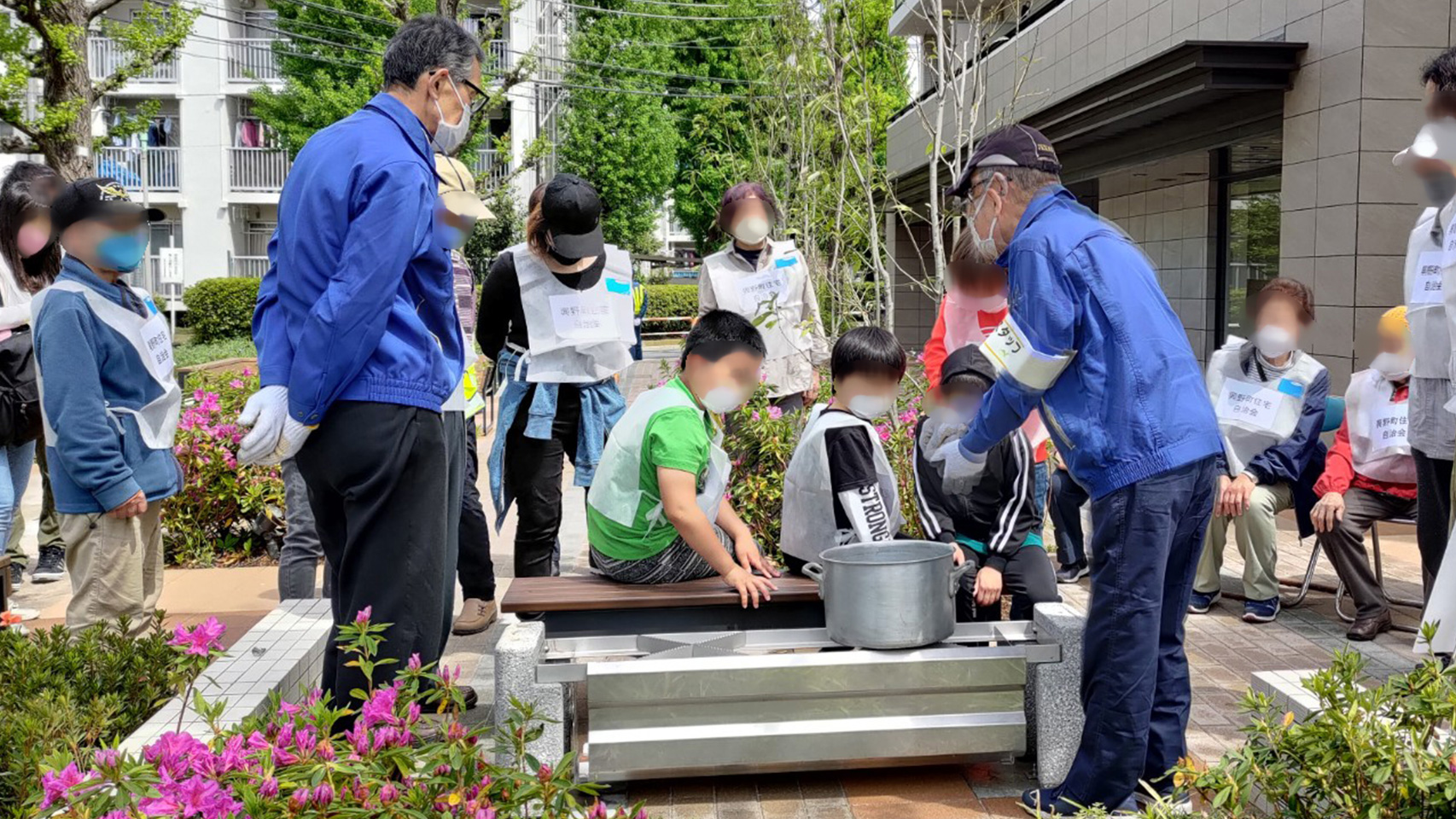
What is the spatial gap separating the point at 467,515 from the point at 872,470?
1978 millimetres

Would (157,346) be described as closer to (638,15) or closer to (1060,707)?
(1060,707)

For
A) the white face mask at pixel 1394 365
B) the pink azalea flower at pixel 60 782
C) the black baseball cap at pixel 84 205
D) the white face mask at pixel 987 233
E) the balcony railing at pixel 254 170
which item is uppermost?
the balcony railing at pixel 254 170

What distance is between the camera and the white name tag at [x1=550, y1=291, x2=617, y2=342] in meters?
5.16

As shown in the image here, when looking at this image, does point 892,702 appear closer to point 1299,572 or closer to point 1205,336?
point 1299,572

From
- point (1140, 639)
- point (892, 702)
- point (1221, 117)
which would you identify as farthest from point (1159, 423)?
point (1221, 117)

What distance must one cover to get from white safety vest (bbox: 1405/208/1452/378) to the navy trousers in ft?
Answer: 4.85

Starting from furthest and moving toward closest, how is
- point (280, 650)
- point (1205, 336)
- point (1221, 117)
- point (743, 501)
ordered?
point (1205, 336) < point (1221, 117) < point (743, 501) < point (280, 650)

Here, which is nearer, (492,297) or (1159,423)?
(1159,423)

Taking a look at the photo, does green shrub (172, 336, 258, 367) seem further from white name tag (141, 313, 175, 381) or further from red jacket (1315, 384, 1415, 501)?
red jacket (1315, 384, 1415, 501)

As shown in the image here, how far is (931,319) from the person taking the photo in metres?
22.8

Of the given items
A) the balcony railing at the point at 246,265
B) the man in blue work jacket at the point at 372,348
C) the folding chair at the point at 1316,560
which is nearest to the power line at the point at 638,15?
the balcony railing at the point at 246,265

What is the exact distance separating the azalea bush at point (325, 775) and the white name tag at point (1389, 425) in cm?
446

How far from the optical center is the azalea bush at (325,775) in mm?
2004

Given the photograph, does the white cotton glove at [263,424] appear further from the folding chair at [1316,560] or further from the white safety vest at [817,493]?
the folding chair at [1316,560]
